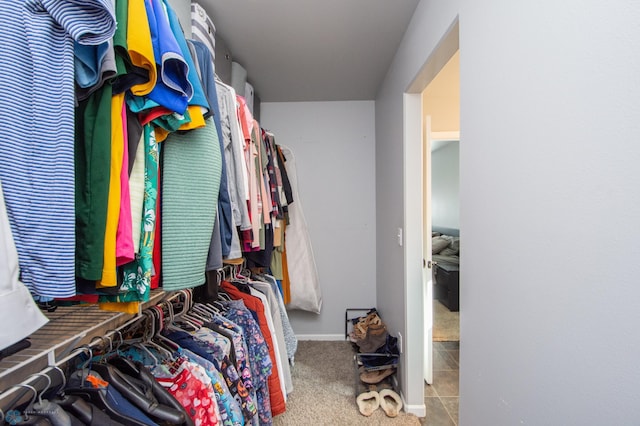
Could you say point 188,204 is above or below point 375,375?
above

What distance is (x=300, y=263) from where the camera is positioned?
259cm

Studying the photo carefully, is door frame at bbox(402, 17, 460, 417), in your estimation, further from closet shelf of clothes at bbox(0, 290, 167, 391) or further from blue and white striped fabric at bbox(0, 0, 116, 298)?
blue and white striped fabric at bbox(0, 0, 116, 298)

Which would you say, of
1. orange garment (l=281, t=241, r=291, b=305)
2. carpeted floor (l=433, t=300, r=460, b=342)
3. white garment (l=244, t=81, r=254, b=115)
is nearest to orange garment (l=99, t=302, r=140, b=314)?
white garment (l=244, t=81, r=254, b=115)

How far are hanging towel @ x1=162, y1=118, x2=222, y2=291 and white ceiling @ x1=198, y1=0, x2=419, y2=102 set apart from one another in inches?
42.7

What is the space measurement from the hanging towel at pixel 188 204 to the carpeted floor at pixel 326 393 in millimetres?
1464

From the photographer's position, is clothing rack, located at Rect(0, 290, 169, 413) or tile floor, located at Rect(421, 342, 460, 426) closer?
clothing rack, located at Rect(0, 290, 169, 413)

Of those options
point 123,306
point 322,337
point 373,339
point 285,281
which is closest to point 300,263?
point 285,281

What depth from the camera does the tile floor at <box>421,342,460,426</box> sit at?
1.72 m

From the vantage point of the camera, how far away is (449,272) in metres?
3.50

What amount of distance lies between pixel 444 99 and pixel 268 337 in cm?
231

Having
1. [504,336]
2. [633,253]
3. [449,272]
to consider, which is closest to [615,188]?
[633,253]

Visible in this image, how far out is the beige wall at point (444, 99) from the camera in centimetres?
205

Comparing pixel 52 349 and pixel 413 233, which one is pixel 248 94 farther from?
pixel 52 349

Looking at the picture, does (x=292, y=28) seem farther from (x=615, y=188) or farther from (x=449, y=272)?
(x=449, y=272)
